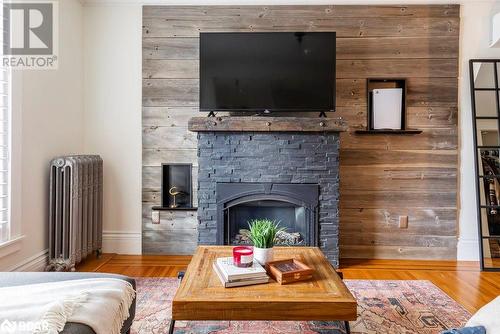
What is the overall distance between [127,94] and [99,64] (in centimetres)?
40

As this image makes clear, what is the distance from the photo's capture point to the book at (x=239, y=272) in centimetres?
171

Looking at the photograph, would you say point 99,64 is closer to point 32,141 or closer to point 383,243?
point 32,141

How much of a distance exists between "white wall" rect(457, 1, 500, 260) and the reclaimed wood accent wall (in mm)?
82

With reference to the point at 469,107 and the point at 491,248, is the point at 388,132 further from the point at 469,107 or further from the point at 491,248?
the point at 491,248

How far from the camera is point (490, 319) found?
4.03 ft

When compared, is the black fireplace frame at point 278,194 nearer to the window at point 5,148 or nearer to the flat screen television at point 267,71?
the flat screen television at point 267,71

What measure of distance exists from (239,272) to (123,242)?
2.31 metres

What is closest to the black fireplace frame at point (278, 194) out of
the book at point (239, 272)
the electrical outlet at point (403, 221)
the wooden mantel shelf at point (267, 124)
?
the wooden mantel shelf at point (267, 124)

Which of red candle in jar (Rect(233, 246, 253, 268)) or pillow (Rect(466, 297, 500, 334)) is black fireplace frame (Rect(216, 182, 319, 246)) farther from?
pillow (Rect(466, 297, 500, 334))

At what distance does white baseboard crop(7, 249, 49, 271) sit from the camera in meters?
2.79

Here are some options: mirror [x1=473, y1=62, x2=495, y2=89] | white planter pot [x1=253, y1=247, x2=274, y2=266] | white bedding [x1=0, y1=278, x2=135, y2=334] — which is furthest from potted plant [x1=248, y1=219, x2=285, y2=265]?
mirror [x1=473, y1=62, x2=495, y2=89]

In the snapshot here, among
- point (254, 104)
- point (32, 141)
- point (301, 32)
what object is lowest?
point (32, 141)

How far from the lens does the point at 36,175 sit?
294 cm

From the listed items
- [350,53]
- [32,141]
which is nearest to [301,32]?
[350,53]
